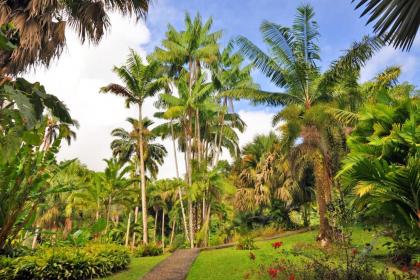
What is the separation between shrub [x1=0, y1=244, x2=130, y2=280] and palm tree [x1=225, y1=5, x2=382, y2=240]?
9554 mm

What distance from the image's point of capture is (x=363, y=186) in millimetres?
8922

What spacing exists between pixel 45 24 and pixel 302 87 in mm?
12855

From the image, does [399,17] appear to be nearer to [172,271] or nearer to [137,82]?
[172,271]

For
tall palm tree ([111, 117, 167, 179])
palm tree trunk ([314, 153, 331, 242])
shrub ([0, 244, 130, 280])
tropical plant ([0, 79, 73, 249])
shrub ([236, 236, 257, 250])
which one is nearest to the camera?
tropical plant ([0, 79, 73, 249])

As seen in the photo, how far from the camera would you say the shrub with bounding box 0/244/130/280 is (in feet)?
30.0

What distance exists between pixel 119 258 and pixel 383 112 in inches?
387

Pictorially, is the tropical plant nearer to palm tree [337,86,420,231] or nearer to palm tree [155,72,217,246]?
palm tree [337,86,420,231]

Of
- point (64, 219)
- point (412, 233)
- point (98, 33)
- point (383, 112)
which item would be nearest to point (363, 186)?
point (412, 233)

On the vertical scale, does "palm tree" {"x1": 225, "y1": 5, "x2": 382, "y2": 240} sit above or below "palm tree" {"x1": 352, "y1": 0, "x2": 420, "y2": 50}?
above

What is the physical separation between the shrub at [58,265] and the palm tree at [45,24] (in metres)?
5.71

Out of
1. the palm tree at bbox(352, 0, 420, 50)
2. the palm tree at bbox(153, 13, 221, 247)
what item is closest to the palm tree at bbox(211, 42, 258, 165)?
the palm tree at bbox(153, 13, 221, 247)

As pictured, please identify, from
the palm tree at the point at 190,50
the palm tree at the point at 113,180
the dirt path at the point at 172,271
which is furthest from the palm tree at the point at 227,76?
the dirt path at the point at 172,271

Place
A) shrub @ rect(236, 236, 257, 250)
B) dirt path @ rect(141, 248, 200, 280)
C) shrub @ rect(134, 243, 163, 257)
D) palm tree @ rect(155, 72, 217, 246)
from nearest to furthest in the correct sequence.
Answer: dirt path @ rect(141, 248, 200, 280) < shrub @ rect(236, 236, 257, 250) < shrub @ rect(134, 243, 163, 257) < palm tree @ rect(155, 72, 217, 246)

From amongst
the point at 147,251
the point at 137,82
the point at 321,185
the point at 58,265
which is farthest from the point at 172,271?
the point at 137,82
